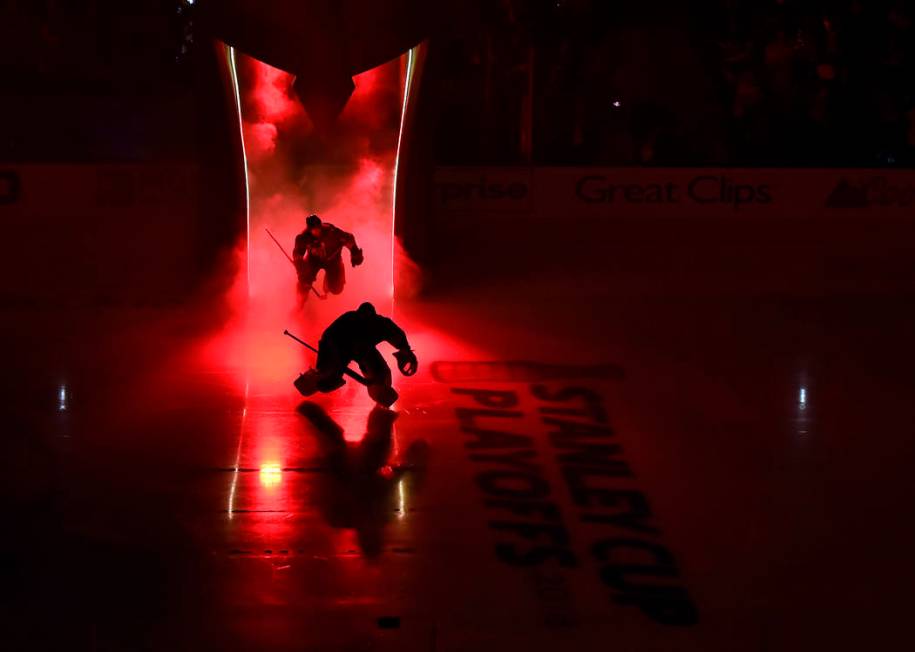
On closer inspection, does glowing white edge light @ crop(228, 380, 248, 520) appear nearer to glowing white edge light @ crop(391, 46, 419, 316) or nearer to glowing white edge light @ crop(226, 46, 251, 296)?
glowing white edge light @ crop(226, 46, 251, 296)

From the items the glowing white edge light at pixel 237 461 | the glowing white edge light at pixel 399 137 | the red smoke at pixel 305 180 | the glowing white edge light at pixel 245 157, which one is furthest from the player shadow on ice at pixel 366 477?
the glowing white edge light at pixel 399 137

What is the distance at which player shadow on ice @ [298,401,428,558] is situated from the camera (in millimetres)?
7422

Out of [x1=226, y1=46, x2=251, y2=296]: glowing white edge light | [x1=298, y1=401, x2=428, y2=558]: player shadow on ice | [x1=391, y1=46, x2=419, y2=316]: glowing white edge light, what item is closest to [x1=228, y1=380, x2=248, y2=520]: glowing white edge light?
[x1=298, y1=401, x2=428, y2=558]: player shadow on ice

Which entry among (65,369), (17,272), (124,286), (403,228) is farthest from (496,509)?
(17,272)

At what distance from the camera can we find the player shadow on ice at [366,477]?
7.42 m

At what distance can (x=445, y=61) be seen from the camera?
2098 centimetres

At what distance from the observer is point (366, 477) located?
8.28 m

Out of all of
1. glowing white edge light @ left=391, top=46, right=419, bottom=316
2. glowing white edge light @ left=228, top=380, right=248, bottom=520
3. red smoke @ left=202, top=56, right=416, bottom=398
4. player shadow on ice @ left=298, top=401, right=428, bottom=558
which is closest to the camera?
player shadow on ice @ left=298, top=401, right=428, bottom=558

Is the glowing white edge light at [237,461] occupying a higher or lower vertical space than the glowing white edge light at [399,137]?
lower

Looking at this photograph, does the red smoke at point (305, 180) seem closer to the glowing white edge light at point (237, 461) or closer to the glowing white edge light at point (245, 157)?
the glowing white edge light at point (245, 157)

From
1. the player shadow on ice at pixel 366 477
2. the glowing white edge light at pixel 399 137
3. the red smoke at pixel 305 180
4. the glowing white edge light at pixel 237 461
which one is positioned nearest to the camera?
the player shadow on ice at pixel 366 477

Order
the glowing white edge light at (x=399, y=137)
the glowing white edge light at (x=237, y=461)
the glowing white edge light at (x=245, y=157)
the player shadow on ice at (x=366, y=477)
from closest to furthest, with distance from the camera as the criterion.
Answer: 1. the player shadow on ice at (x=366, y=477)
2. the glowing white edge light at (x=237, y=461)
3. the glowing white edge light at (x=245, y=157)
4. the glowing white edge light at (x=399, y=137)

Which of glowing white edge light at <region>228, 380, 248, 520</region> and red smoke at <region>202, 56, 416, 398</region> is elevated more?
red smoke at <region>202, 56, 416, 398</region>

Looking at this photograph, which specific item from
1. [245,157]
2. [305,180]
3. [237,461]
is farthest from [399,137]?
[237,461]
